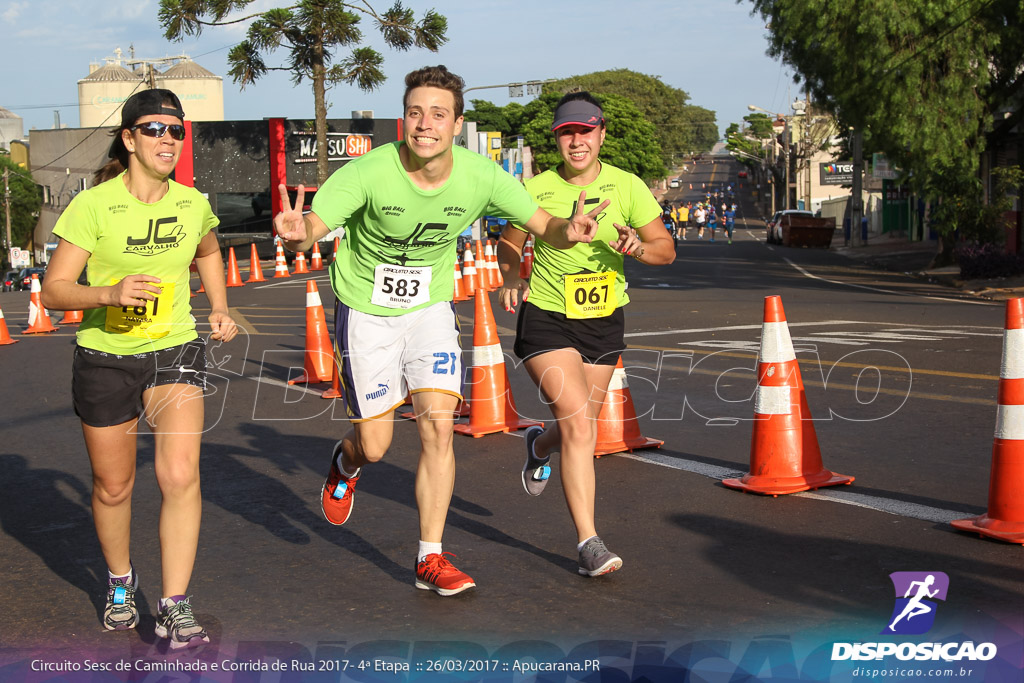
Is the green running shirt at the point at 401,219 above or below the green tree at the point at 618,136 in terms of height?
below

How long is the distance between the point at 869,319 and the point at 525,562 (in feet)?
40.4

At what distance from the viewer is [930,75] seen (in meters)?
26.1

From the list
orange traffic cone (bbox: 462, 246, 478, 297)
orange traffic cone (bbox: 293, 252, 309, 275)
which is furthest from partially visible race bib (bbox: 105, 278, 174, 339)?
orange traffic cone (bbox: 293, 252, 309, 275)

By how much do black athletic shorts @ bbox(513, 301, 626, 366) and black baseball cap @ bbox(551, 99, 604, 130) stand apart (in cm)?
88

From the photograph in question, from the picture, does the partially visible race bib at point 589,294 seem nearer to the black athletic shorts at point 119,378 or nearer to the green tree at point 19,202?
the black athletic shorts at point 119,378

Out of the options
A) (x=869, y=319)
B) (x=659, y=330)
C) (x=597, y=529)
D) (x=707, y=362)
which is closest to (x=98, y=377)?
(x=597, y=529)

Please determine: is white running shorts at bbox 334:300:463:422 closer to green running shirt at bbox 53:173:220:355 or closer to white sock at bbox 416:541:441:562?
white sock at bbox 416:541:441:562

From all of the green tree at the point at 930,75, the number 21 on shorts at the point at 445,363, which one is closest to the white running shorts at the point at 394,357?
the number 21 on shorts at the point at 445,363

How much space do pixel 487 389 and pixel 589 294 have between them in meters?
3.04

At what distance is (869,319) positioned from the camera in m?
16.2

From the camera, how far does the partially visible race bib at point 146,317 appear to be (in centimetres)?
419

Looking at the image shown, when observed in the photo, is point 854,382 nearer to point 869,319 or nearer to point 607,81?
point 869,319
